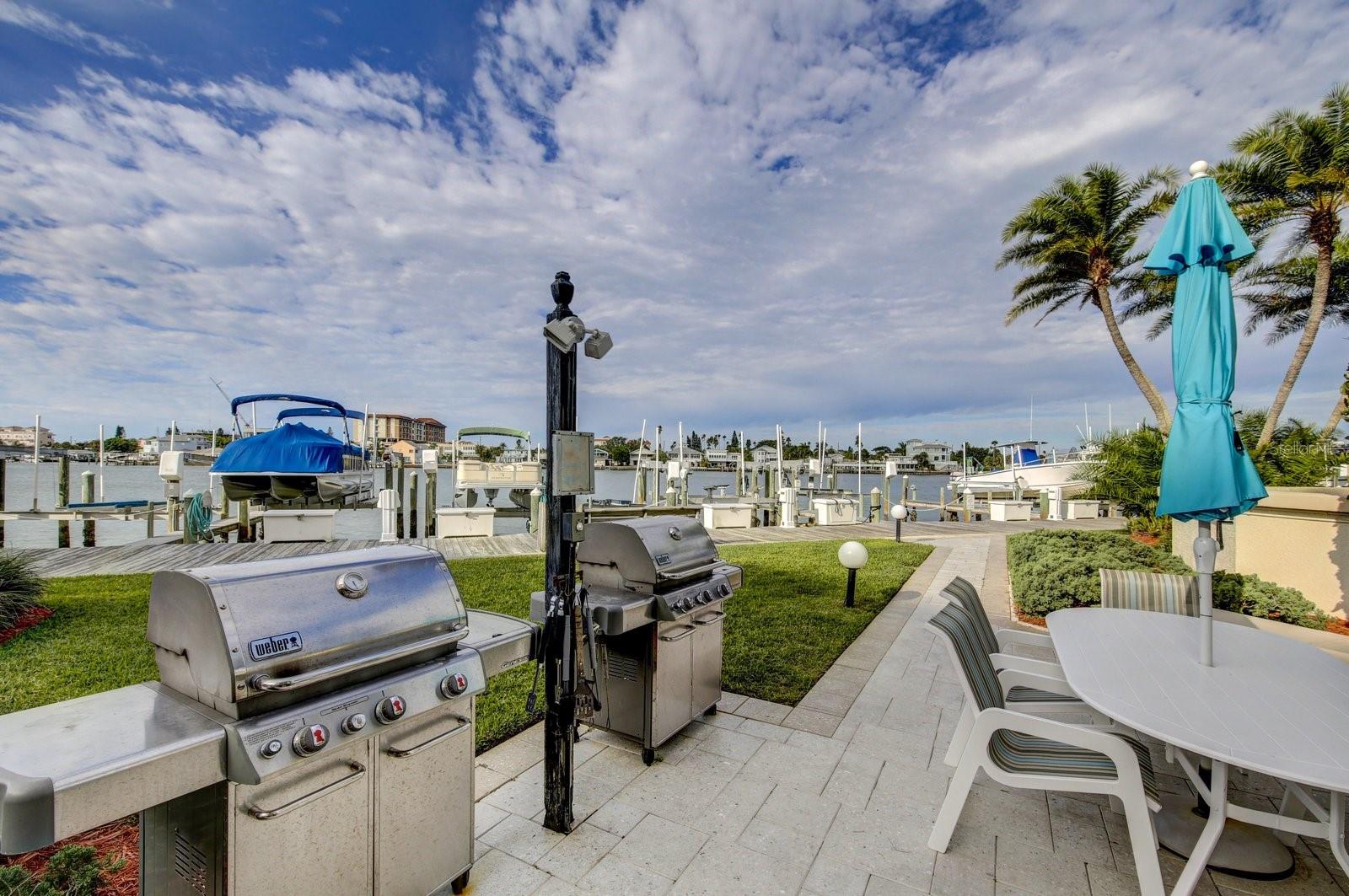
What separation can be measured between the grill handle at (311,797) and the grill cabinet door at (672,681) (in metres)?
1.71

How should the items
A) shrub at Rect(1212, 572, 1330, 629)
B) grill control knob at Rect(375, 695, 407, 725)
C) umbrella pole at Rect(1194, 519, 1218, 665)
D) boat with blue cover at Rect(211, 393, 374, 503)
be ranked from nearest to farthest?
grill control knob at Rect(375, 695, 407, 725) → umbrella pole at Rect(1194, 519, 1218, 665) → shrub at Rect(1212, 572, 1330, 629) → boat with blue cover at Rect(211, 393, 374, 503)

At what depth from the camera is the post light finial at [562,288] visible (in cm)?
271

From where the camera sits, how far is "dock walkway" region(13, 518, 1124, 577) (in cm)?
946

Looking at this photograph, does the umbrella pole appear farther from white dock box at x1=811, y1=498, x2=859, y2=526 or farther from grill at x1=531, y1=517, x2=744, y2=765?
white dock box at x1=811, y1=498, x2=859, y2=526

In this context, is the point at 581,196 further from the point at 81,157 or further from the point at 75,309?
the point at 75,309

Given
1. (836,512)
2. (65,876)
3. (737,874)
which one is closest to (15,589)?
(65,876)

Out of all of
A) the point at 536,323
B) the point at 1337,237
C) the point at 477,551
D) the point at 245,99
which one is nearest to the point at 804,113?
the point at 245,99

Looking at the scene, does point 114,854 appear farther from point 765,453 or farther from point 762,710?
point 765,453

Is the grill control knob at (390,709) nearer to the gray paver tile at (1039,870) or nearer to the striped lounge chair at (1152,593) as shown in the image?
the gray paver tile at (1039,870)

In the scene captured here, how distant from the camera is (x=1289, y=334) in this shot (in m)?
17.0

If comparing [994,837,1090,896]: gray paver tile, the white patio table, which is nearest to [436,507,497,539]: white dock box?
[994,837,1090,896]: gray paver tile

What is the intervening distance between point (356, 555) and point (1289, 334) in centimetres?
2553

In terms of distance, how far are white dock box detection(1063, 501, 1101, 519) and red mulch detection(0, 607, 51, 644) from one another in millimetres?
28250

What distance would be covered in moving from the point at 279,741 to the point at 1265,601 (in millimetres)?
8590
